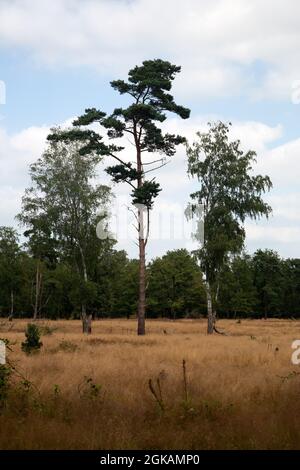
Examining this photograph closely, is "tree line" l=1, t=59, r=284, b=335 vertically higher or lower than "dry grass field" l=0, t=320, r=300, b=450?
higher

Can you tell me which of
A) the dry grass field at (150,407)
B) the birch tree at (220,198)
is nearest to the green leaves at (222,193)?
the birch tree at (220,198)

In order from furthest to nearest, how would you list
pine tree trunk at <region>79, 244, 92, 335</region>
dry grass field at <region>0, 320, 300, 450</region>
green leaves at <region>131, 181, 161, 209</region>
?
pine tree trunk at <region>79, 244, 92, 335</region>, green leaves at <region>131, 181, 161, 209</region>, dry grass field at <region>0, 320, 300, 450</region>

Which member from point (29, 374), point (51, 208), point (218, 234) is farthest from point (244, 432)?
point (51, 208)

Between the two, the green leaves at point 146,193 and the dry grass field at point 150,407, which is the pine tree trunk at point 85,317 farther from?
the dry grass field at point 150,407

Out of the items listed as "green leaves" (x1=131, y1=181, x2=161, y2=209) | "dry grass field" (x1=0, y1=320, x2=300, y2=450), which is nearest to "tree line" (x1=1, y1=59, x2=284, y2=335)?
"green leaves" (x1=131, y1=181, x2=161, y2=209)

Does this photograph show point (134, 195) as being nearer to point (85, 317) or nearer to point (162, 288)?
point (85, 317)

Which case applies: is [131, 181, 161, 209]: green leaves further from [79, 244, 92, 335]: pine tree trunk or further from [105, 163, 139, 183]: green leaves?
[79, 244, 92, 335]: pine tree trunk

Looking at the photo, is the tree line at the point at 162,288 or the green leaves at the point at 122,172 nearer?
the green leaves at the point at 122,172

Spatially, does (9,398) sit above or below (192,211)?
below

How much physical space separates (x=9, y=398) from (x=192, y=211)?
24.7m

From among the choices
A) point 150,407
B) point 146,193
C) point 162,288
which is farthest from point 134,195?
point 162,288

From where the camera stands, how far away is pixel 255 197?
32250mm

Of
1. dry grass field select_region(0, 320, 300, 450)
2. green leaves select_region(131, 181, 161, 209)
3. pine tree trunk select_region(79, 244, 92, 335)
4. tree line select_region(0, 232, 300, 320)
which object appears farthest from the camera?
tree line select_region(0, 232, 300, 320)
